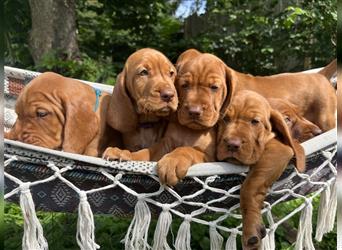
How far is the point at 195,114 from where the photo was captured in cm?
229

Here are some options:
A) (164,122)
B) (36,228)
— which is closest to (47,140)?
(36,228)

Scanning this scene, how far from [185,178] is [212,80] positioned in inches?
20.5

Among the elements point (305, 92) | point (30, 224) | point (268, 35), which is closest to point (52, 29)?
point (268, 35)

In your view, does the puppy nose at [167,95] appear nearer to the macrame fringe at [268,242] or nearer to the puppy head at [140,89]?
the puppy head at [140,89]

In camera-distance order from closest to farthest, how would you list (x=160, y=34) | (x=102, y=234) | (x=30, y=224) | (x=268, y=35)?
(x=30, y=224), (x=102, y=234), (x=268, y=35), (x=160, y=34)

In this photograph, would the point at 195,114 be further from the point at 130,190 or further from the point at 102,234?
the point at 102,234

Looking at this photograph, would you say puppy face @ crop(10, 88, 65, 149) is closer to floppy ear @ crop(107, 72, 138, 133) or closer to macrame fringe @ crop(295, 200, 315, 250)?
floppy ear @ crop(107, 72, 138, 133)

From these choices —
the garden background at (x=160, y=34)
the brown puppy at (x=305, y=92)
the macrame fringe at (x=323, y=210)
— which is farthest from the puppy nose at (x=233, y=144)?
the garden background at (x=160, y=34)

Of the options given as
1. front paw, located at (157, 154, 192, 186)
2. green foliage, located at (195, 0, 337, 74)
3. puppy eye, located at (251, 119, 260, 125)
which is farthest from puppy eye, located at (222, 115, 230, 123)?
green foliage, located at (195, 0, 337, 74)

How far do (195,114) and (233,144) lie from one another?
0.70 ft

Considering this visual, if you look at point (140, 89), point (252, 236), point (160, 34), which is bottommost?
point (252, 236)

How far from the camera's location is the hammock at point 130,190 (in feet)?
6.89

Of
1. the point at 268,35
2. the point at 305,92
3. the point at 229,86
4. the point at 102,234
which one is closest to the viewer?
the point at 229,86

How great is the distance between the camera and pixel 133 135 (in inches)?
100
